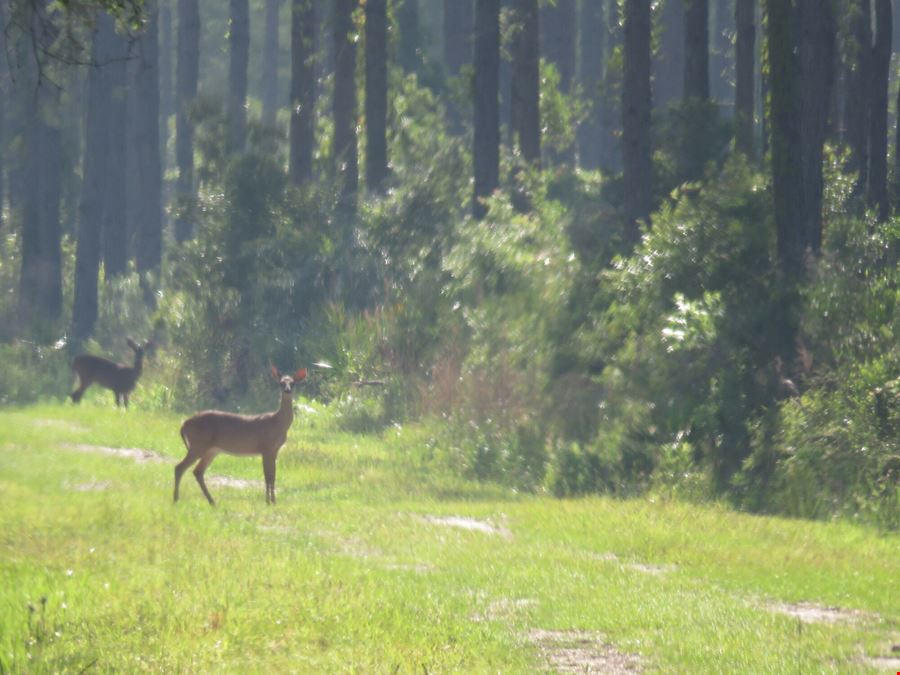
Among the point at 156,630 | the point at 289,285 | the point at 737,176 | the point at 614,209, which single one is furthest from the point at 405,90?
the point at 156,630

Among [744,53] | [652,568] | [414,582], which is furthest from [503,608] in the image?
[744,53]

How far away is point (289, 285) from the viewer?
107ft

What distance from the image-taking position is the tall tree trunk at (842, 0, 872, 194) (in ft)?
98.6

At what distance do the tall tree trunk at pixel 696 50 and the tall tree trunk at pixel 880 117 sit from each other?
302cm

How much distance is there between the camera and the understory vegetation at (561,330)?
59.8ft

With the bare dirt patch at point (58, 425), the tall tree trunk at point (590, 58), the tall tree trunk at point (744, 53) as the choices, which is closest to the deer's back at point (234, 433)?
the bare dirt patch at point (58, 425)

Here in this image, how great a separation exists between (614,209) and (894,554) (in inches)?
548

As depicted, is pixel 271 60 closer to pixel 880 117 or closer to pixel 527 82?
pixel 527 82

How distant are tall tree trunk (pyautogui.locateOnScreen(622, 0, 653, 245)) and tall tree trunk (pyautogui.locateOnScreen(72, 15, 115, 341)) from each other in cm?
2196

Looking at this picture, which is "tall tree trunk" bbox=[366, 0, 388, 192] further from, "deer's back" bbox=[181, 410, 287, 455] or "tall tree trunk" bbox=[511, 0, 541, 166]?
"deer's back" bbox=[181, 410, 287, 455]

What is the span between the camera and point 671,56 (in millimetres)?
58344

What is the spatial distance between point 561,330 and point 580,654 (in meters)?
12.7

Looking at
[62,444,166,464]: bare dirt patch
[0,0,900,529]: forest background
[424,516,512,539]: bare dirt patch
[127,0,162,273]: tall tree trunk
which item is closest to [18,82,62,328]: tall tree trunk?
[0,0,900,529]: forest background

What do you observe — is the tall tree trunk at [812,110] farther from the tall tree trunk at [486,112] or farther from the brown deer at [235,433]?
the tall tree trunk at [486,112]
